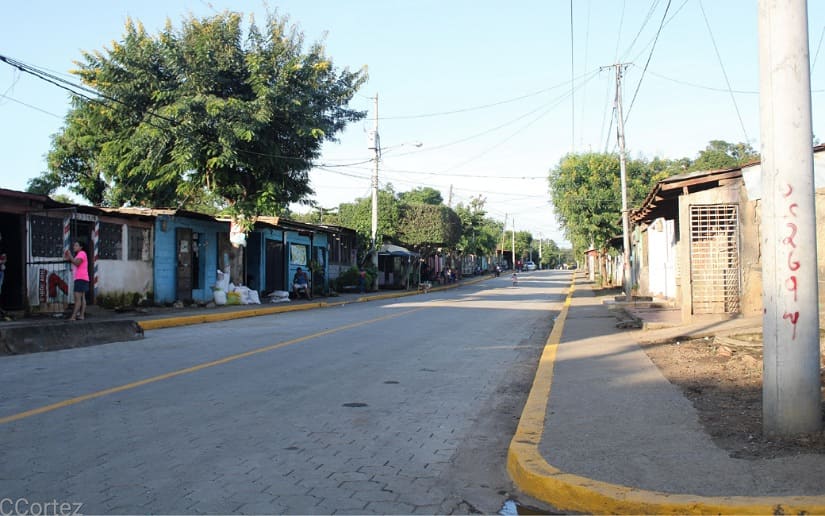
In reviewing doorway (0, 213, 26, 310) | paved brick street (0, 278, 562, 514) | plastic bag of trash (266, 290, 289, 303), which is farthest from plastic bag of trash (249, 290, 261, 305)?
paved brick street (0, 278, 562, 514)

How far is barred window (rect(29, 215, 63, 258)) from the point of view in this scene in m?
16.3

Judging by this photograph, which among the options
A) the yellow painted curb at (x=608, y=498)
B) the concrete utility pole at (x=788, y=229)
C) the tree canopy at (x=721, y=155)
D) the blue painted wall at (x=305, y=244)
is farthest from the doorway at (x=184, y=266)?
the tree canopy at (x=721, y=155)

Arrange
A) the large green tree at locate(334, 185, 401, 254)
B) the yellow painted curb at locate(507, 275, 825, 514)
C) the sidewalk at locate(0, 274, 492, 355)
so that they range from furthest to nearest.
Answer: the large green tree at locate(334, 185, 401, 254) → the sidewalk at locate(0, 274, 492, 355) → the yellow painted curb at locate(507, 275, 825, 514)

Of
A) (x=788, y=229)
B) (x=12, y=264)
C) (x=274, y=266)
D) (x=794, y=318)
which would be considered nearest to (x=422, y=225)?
(x=274, y=266)

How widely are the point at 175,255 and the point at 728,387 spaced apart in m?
18.9

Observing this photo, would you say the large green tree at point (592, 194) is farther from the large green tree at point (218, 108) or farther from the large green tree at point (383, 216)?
the large green tree at point (218, 108)

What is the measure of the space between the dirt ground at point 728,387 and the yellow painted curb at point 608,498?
95 centimetres

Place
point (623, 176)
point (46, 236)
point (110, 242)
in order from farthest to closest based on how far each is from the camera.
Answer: point (623, 176) < point (110, 242) < point (46, 236)

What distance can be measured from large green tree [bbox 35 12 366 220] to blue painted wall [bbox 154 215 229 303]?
1.39 m

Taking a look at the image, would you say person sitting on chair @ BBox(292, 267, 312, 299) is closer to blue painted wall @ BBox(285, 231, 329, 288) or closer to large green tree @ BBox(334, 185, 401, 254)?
blue painted wall @ BBox(285, 231, 329, 288)

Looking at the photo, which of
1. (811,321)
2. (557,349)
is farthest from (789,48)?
(557,349)

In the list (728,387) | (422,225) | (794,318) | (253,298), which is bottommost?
(728,387)

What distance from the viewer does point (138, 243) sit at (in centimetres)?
2050

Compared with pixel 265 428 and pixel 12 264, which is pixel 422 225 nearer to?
pixel 12 264
